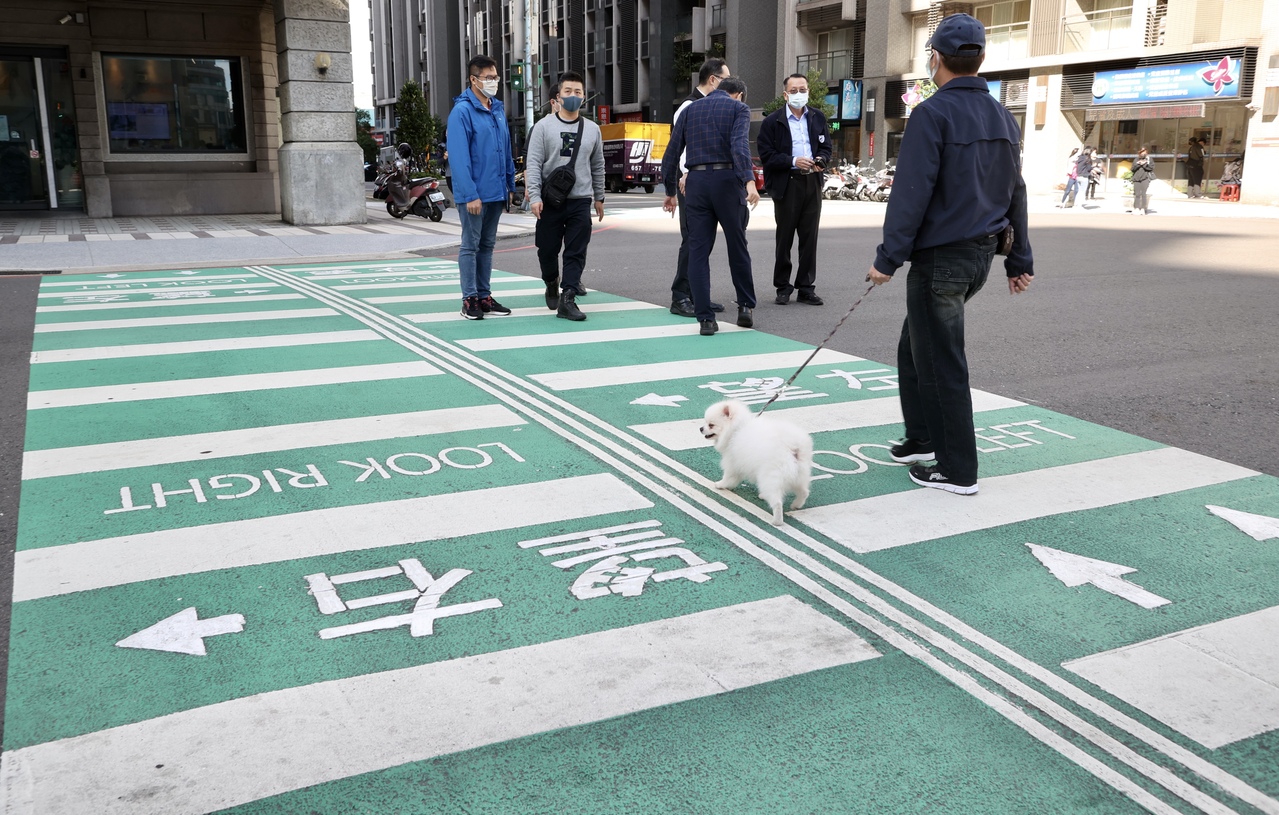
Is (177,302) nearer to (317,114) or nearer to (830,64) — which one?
(317,114)

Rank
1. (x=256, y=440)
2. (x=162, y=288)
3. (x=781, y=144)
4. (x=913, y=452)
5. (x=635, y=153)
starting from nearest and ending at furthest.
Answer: (x=913, y=452) < (x=256, y=440) < (x=781, y=144) < (x=162, y=288) < (x=635, y=153)

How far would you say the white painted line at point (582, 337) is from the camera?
8.42 metres

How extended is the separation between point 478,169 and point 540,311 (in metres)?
1.59

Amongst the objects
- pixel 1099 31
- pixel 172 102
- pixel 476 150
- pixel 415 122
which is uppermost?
pixel 1099 31

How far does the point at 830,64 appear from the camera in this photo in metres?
50.7

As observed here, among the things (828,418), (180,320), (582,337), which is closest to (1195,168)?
(582,337)

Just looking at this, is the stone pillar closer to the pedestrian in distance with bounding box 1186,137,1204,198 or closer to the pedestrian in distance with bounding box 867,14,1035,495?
the pedestrian in distance with bounding box 867,14,1035,495

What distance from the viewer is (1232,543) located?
4215 millimetres

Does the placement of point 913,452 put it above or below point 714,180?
below

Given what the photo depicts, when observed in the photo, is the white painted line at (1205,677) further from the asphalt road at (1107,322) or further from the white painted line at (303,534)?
the asphalt road at (1107,322)

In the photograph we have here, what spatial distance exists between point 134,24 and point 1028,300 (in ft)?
67.7

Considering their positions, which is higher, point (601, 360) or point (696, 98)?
point (696, 98)

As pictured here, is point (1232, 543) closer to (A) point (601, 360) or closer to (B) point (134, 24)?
(A) point (601, 360)

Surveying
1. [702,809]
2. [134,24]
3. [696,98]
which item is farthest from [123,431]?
[134,24]
